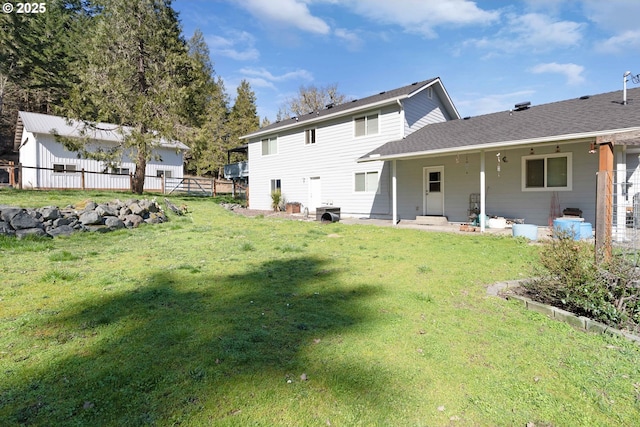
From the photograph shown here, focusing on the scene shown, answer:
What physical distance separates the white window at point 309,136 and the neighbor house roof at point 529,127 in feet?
17.4

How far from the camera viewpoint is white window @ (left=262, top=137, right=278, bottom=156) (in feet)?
67.6

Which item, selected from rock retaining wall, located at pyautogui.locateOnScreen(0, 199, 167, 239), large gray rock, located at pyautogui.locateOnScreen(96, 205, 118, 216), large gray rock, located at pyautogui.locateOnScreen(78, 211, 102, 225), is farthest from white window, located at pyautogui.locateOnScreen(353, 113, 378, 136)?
large gray rock, located at pyautogui.locateOnScreen(78, 211, 102, 225)

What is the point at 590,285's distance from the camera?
348cm

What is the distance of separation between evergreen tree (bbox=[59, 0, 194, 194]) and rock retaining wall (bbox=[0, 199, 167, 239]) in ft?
26.8

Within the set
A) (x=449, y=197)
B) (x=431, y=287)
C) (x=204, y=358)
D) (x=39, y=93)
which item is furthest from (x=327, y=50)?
(x=204, y=358)

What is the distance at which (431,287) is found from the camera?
4.56 meters

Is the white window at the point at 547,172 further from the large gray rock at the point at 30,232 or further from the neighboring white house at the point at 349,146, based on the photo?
the large gray rock at the point at 30,232

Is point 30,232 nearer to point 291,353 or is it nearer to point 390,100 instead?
point 291,353

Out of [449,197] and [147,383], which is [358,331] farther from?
[449,197]

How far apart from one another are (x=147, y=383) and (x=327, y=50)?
100 feet

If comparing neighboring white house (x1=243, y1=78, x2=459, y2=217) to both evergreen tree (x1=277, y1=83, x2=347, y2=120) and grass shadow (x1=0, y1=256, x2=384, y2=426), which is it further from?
evergreen tree (x1=277, y1=83, x2=347, y2=120)

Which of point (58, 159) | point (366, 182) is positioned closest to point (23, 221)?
point (366, 182)

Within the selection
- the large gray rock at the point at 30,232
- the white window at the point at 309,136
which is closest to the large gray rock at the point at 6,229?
the large gray rock at the point at 30,232

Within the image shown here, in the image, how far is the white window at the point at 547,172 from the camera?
10312 millimetres
